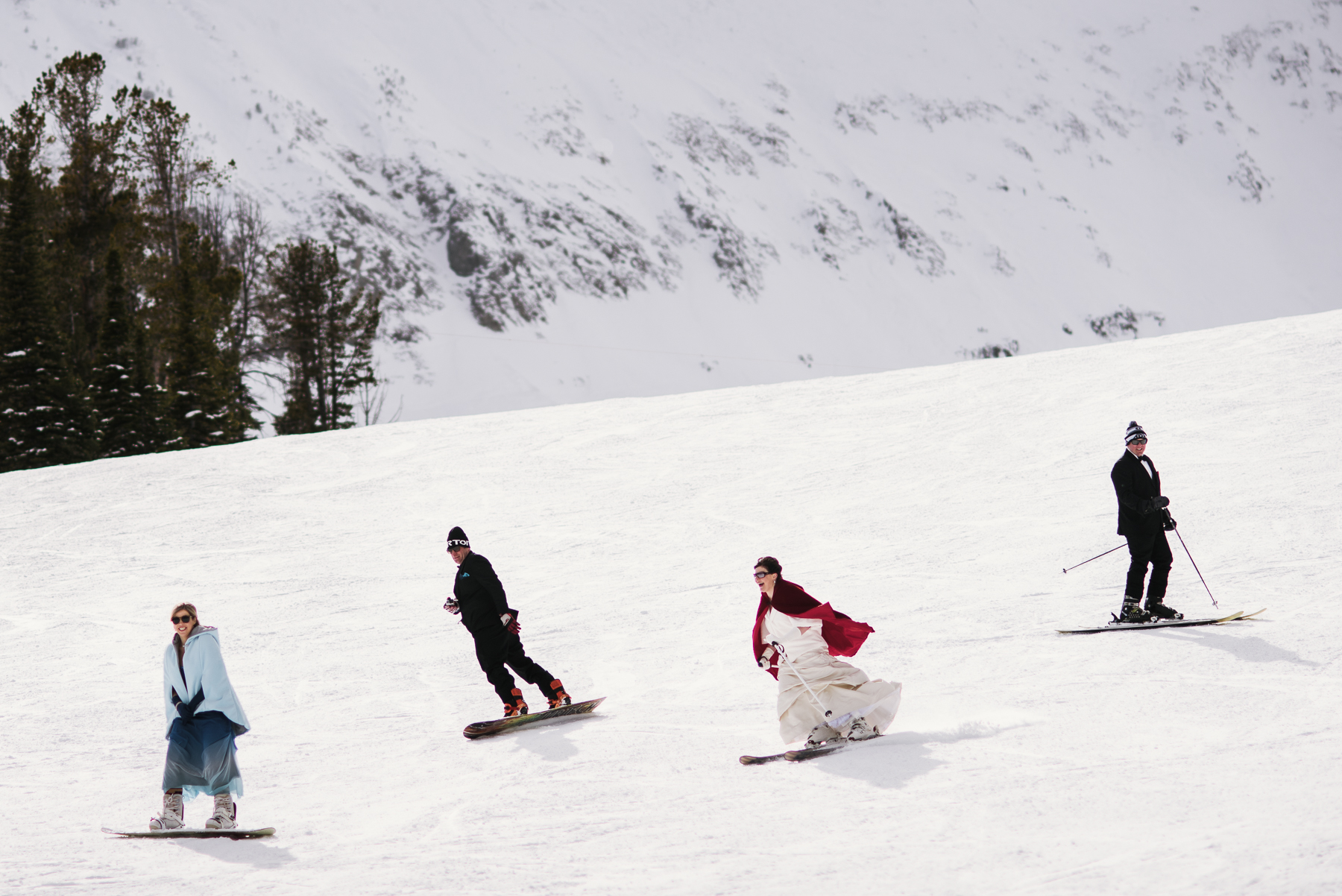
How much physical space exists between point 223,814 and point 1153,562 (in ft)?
23.1

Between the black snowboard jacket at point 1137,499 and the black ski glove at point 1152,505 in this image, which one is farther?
the black snowboard jacket at point 1137,499

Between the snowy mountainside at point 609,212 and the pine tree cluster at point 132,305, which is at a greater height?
the snowy mountainside at point 609,212

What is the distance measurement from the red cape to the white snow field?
671mm

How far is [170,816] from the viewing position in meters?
6.61

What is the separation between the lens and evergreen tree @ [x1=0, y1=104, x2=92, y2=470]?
3131 centimetres

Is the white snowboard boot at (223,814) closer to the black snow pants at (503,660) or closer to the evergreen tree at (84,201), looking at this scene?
the black snow pants at (503,660)

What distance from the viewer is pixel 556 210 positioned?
484 feet

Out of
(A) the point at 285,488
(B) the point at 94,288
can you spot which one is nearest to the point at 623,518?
(A) the point at 285,488

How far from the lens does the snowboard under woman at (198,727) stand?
259 inches

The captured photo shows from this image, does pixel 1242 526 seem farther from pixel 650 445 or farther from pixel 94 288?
pixel 94 288

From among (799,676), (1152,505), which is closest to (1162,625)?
(1152,505)

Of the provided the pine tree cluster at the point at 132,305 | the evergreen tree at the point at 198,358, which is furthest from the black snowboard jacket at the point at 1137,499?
the evergreen tree at the point at 198,358

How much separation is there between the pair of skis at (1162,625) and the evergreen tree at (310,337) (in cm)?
3276

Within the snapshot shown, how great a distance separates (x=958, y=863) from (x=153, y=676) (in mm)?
Answer: 8464
